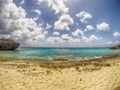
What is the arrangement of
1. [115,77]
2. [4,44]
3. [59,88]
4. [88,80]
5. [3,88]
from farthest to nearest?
[4,44]
[88,80]
[115,77]
[59,88]
[3,88]

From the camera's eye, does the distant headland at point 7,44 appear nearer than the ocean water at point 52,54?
No

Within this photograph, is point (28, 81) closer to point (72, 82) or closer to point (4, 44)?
point (72, 82)

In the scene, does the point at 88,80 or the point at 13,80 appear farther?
the point at 88,80

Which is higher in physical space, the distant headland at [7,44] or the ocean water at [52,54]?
the distant headland at [7,44]

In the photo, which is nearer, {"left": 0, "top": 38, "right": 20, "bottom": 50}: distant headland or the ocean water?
the ocean water

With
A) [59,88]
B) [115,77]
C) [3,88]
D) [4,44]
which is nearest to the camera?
[3,88]

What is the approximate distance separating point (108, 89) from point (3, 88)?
203 inches

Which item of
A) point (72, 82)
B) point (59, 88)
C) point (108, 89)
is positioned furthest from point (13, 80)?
point (108, 89)

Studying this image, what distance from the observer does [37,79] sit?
39.4 feet

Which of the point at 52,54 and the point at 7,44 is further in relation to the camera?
the point at 7,44

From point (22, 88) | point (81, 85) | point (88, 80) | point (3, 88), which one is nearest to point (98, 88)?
point (81, 85)

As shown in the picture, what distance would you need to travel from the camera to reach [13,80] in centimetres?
1093

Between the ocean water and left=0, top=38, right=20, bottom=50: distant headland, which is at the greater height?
left=0, top=38, right=20, bottom=50: distant headland

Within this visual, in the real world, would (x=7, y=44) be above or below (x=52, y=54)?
above
